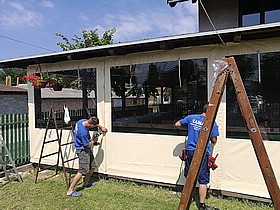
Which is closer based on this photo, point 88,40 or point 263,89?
point 263,89

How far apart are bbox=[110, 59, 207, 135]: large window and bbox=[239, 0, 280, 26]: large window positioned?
3027mm

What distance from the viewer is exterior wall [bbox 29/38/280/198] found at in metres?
3.79

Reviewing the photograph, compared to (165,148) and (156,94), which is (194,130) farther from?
(156,94)

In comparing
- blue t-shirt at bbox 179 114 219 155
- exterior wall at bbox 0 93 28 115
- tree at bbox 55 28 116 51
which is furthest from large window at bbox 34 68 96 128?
tree at bbox 55 28 116 51

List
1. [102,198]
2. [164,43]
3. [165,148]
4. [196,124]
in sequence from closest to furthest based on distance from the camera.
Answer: [196,124] → [164,43] → [102,198] → [165,148]

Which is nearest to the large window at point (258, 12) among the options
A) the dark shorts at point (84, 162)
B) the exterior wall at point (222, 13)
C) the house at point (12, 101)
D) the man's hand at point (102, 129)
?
the exterior wall at point (222, 13)

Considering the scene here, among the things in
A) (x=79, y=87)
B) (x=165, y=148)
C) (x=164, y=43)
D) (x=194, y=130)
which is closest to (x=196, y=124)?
(x=194, y=130)

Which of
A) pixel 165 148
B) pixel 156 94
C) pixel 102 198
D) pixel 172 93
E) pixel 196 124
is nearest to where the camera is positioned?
pixel 196 124

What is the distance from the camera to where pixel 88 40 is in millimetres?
21297

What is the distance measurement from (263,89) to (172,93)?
1815 mm

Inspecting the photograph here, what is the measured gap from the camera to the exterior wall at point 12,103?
1441 centimetres

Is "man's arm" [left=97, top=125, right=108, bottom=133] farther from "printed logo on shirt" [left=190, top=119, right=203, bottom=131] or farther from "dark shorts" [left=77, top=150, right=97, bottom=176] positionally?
"printed logo on shirt" [left=190, top=119, right=203, bottom=131]

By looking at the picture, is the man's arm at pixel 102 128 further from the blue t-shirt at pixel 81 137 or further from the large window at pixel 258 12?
the large window at pixel 258 12

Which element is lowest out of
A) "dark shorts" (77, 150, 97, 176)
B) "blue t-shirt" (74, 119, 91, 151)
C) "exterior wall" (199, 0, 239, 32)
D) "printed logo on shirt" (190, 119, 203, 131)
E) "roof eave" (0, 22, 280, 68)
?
"dark shorts" (77, 150, 97, 176)
